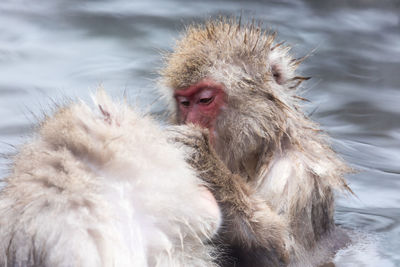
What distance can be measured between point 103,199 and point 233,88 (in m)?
1.56

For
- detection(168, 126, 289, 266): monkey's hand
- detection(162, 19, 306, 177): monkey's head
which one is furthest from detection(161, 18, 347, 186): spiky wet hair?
detection(168, 126, 289, 266): monkey's hand

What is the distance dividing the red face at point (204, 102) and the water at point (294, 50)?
2.53 ft

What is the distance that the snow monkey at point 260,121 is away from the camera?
380 cm

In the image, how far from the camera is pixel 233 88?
3.96 m

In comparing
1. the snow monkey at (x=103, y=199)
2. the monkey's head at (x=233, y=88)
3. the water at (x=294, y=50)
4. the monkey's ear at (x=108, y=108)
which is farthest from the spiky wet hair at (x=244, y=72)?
the monkey's ear at (x=108, y=108)

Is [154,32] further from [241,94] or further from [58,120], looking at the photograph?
[58,120]

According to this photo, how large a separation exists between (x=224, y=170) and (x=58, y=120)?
34.2 inches

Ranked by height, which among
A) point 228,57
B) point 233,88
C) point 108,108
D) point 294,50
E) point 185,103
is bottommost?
point 294,50

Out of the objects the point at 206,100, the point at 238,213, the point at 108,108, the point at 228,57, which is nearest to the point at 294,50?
the point at 228,57

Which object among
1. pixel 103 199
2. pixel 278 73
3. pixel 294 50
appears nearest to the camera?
pixel 103 199

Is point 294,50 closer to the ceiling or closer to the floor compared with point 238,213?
closer to the floor

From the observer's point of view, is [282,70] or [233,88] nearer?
[233,88]

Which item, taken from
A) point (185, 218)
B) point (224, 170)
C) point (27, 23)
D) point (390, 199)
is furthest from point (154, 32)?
point (185, 218)

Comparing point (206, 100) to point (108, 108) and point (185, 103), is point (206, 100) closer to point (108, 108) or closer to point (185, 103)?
point (185, 103)
